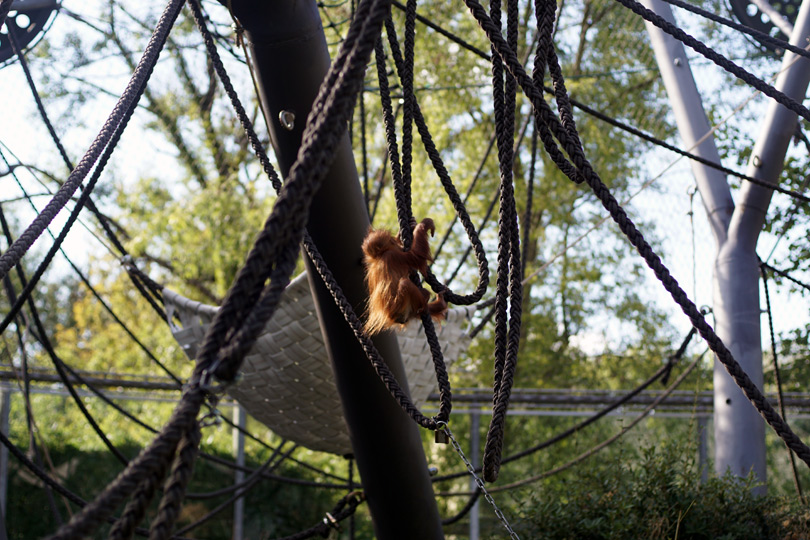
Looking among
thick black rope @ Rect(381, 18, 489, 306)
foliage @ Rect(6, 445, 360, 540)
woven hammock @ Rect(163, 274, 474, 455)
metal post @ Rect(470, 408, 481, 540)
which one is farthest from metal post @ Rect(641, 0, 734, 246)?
foliage @ Rect(6, 445, 360, 540)

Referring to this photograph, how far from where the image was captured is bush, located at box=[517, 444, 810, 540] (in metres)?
1.56

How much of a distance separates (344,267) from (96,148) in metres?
0.44

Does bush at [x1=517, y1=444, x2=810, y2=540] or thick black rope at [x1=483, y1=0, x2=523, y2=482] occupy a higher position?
thick black rope at [x1=483, y1=0, x2=523, y2=482]

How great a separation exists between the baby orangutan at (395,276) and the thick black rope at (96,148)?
437 mm

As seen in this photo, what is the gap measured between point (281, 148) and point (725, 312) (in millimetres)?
1499

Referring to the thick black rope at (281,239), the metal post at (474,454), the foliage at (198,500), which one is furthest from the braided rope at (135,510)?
the foliage at (198,500)

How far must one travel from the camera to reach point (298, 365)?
5.97ft

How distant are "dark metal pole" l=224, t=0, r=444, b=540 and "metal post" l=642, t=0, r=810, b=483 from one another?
1101 millimetres

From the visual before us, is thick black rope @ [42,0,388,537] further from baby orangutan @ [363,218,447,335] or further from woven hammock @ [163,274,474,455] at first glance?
woven hammock @ [163,274,474,455]

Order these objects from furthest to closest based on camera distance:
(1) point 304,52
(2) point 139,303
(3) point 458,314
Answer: (2) point 139,303, (3) point 458,314, (1) point 304,52

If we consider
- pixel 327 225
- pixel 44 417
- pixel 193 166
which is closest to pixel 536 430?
pixel 193 166

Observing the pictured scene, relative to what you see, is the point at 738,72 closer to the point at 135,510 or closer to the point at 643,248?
the point at 643,248

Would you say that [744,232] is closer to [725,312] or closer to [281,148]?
[725,312]

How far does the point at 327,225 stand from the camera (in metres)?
1.35
